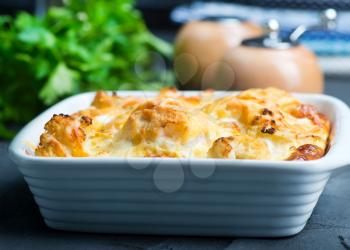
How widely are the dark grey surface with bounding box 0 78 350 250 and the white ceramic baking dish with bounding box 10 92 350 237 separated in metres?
0.01

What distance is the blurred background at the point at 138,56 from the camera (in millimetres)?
1628

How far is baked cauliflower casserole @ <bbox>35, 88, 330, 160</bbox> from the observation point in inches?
38.6

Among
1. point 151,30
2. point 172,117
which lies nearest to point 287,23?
point 151,30

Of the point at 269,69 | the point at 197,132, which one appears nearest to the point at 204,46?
the point at 269,69

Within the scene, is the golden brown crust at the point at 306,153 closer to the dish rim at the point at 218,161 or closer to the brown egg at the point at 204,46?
the dish rim at the point at 218,161

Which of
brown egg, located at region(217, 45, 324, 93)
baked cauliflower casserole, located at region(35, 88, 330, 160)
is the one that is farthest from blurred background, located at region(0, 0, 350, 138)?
baked cauliflower casserole, located at region(35, 88, 330, 160)

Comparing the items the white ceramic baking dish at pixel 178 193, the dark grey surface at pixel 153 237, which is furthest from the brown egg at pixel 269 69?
the white ceramic baking dish at pixel 178 193

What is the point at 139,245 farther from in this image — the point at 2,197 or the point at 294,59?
the point at 294,59

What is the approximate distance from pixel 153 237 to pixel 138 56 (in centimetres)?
110

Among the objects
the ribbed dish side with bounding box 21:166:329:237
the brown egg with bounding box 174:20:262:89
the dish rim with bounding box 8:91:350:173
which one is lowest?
the brown egg with bounding box 174:20:262:89

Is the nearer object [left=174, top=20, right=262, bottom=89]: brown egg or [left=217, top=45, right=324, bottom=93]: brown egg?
[left=217, top=45, right=324, bottom=93]: brown egg

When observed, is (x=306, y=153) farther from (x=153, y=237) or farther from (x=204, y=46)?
(x=204, y=46)

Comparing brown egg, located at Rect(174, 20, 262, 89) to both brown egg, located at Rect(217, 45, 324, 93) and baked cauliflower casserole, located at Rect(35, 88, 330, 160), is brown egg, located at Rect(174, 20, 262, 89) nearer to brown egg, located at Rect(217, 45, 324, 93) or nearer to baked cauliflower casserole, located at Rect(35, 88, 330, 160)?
brown egg, located at Rect(217, 45, 324, 93)

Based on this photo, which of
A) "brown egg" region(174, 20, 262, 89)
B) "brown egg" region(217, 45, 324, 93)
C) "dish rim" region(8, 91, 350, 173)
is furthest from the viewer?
"brown egg" region(174, 20, 262, 89)
